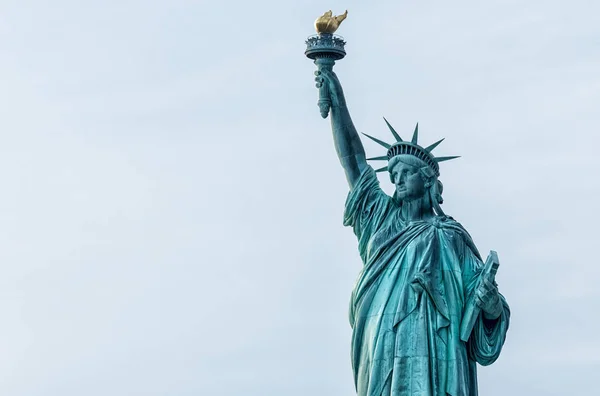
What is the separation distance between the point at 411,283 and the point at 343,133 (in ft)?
9.21

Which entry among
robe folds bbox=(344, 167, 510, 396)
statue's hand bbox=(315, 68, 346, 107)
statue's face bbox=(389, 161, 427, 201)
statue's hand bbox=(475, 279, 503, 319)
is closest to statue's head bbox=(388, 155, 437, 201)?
statue's face bbox=(389, 161, 427, 201)

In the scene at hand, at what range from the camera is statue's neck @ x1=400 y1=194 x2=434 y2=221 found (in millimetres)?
33188

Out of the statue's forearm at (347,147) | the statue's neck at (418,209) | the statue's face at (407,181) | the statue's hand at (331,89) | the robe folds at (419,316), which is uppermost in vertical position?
the statue's hand at (331,89)

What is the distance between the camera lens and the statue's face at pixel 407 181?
33031mm

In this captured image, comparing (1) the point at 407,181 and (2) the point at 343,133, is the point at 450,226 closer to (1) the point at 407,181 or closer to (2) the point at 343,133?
(1) the point at 407,181

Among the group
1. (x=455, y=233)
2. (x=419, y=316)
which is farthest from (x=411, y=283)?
(x=455, y=233)

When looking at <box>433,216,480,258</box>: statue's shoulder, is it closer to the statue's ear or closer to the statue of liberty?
the statue of liberty

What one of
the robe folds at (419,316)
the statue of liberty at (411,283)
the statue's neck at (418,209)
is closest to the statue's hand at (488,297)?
the statue of liberty at (411,283)

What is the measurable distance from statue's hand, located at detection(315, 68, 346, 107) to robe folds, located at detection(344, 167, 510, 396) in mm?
2090

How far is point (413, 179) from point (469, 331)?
2576mm

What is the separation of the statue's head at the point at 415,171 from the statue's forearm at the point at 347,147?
2.00 ft

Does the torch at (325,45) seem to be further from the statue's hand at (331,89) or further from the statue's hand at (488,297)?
the statue's hand at (488,297)

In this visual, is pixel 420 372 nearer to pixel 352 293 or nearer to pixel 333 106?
pixel 352 293

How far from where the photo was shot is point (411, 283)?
3222 cm
